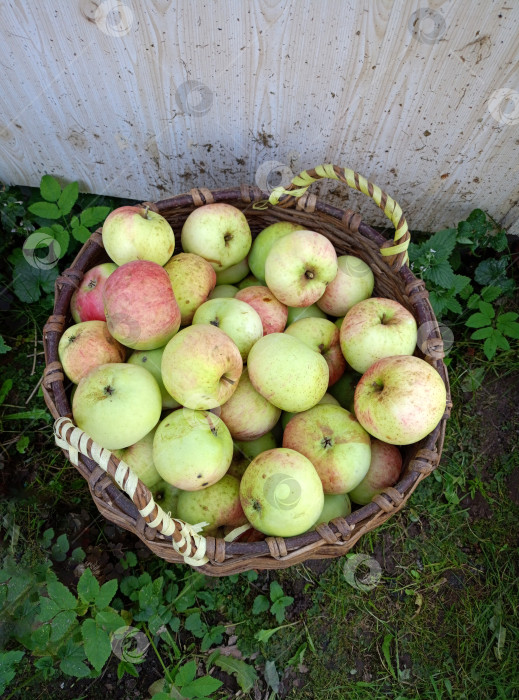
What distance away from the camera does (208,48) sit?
198cm

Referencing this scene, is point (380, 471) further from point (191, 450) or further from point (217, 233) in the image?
point (217, 233)

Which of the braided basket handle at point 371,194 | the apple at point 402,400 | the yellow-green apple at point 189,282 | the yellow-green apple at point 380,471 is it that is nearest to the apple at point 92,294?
the yellow-green apple at point 189,282

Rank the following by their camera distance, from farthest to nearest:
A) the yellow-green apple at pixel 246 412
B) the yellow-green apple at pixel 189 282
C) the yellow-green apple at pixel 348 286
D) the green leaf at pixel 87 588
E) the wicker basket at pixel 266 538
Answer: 1. the yellow-green apple at pixel 348 286
2. the yellow-green apple at pixel 189 282
3. the yellow-green apple at pixel 246 412
4. the green leaf at pixel 87 588
5. the wicker basket at pixel 266 538

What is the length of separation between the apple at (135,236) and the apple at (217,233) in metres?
0.14

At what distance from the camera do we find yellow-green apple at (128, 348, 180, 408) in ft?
5.90

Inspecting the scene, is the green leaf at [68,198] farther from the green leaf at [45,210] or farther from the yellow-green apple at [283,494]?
the yellow-green apple at [283,494]

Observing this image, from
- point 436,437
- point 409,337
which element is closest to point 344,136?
point 409,337

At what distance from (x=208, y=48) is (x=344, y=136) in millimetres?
671

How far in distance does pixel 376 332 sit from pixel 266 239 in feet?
2.07

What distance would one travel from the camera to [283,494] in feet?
5.02

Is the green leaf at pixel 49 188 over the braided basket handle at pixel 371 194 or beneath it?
beneath

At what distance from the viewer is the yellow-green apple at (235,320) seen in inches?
71.0

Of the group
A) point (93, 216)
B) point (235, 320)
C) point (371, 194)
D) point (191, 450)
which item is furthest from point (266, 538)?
point (93, 216)

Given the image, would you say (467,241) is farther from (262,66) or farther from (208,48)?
(208,48)
